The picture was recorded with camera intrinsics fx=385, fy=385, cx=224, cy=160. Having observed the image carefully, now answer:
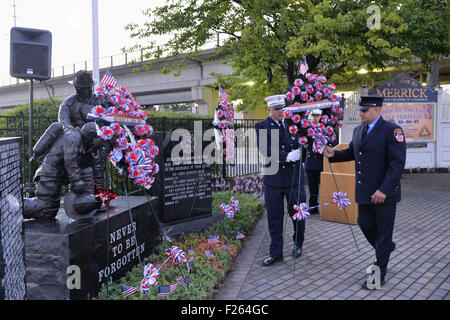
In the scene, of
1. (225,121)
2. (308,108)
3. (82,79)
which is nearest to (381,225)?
(308,108)

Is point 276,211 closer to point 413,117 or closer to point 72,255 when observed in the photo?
point 72,255

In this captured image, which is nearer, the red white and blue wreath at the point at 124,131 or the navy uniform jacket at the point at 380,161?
the red white and blue wreath at the point at 124,131

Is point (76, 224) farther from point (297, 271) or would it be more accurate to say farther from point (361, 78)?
point (361, 78)

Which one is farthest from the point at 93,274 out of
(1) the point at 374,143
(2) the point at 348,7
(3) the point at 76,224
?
(2) the point at 348,7

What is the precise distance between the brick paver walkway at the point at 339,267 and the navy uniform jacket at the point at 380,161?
0.97 metres

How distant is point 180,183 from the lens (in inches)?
257

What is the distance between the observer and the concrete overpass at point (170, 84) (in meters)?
23.8

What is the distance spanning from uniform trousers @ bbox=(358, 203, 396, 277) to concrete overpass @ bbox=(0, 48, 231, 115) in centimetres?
1767

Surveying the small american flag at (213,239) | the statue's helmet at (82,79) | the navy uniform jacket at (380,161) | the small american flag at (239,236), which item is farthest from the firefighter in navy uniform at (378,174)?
the statue's helmet at (82,79)

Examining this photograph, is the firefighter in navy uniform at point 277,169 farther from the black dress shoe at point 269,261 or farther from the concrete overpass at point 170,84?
the concrete overpass at point 170,84

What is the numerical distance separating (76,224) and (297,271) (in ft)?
8.64

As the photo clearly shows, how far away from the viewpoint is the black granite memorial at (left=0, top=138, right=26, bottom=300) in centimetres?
177

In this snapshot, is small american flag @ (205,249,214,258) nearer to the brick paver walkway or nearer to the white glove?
the brick paver walkway

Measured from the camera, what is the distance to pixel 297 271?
4715mm
